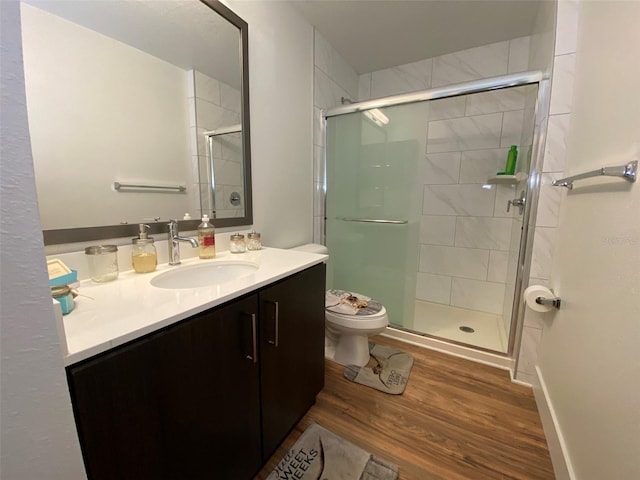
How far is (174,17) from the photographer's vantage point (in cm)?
113

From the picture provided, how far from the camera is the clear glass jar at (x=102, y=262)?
2.86ft

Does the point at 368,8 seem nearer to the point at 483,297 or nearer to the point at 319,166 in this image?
the point at 319,166

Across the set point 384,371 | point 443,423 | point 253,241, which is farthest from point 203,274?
point 443,423

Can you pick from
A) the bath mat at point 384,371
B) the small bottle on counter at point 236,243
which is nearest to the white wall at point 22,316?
the small bottle on counter at point 236,243

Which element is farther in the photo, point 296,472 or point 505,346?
point 505,346

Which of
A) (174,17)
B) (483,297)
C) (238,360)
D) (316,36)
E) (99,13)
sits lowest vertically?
(483,297)

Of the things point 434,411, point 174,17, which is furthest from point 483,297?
point 174,17

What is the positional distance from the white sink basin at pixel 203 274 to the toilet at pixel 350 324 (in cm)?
65

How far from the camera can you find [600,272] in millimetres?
889

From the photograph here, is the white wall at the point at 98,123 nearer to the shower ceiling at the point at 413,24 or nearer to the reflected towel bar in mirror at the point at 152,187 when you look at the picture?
the reflected towel bar in mirror at the point at 152,187

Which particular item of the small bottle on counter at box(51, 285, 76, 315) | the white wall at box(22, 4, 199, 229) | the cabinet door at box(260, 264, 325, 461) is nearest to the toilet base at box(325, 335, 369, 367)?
the cabinet door at box(260, 264, 325, 461)

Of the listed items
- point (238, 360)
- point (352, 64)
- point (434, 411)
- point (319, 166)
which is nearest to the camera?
point (238, 360)

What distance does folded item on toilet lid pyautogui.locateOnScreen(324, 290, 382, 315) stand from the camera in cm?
162

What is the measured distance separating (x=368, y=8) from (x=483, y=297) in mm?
2382
